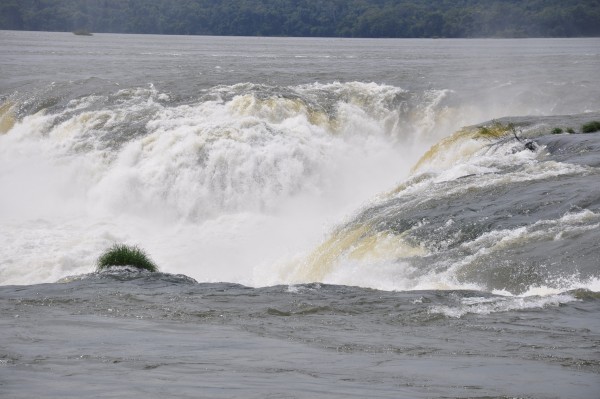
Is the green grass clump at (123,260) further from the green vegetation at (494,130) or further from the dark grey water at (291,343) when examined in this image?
the green vegetation at (494,130)

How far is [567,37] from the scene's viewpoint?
342ft

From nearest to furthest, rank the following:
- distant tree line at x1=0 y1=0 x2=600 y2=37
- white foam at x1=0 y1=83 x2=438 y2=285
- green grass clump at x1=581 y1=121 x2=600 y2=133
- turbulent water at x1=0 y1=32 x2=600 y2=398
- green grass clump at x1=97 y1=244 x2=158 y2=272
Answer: turbulent water at x1=0 y1=32 x2=600 y2=398, green grass clump at x1=97 y1=244 x2=158 y2=272, white foam at x1=0 y1=83 x2=438 y2=285, green grass clump at x1=581 y1=121 x2=600 y2=133, distant tree line at x1=0 y1=0 x2=600 y2=37

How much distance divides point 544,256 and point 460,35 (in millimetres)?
97956

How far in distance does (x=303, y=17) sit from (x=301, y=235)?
106673mm

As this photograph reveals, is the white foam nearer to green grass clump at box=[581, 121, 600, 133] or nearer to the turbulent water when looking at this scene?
the turbulent water

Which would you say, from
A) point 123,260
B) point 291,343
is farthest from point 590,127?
point 291,343

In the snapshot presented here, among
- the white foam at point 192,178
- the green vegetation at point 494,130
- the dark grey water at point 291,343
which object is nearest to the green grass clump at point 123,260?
the dark grey water at point 291,343

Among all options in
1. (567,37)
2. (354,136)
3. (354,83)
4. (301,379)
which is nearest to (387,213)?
(301,379)

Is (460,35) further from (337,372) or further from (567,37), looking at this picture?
(337,372)

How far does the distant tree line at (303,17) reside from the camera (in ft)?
351

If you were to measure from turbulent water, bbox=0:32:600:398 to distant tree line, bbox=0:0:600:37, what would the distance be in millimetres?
70847

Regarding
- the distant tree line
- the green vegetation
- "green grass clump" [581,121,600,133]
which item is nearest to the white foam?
the green vegetation

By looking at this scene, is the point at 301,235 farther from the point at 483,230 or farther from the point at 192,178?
the point at 483,230

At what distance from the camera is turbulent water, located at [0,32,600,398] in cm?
829
